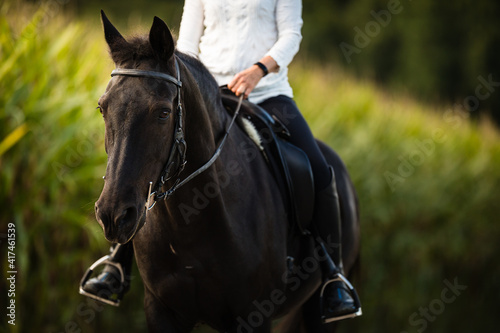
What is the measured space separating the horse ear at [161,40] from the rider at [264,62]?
34.1 inches

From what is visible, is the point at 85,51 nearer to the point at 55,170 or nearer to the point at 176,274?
the point at 55,170

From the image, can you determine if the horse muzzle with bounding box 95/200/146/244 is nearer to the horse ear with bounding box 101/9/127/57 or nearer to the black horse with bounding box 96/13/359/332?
the black horse with bounding box 96/13/359/332

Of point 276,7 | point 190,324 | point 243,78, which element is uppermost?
point 276,7

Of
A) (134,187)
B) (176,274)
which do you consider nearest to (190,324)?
(176,274)

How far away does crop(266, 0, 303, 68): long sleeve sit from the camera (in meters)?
3.55

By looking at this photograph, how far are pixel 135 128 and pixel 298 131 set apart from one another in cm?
173

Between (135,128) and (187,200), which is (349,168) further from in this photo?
(135,128)

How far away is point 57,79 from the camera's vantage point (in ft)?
20.8

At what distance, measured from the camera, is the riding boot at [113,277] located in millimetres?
Answer: 3592

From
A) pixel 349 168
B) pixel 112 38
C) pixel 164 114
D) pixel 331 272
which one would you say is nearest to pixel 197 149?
pixel 164 114

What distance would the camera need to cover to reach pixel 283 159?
3559mm

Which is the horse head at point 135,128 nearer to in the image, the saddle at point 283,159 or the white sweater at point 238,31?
the saddle at point 283,159

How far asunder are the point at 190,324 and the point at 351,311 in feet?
3.89

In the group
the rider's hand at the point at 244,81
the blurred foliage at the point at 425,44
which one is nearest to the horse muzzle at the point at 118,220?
the rider's hand at the point at 244,81
